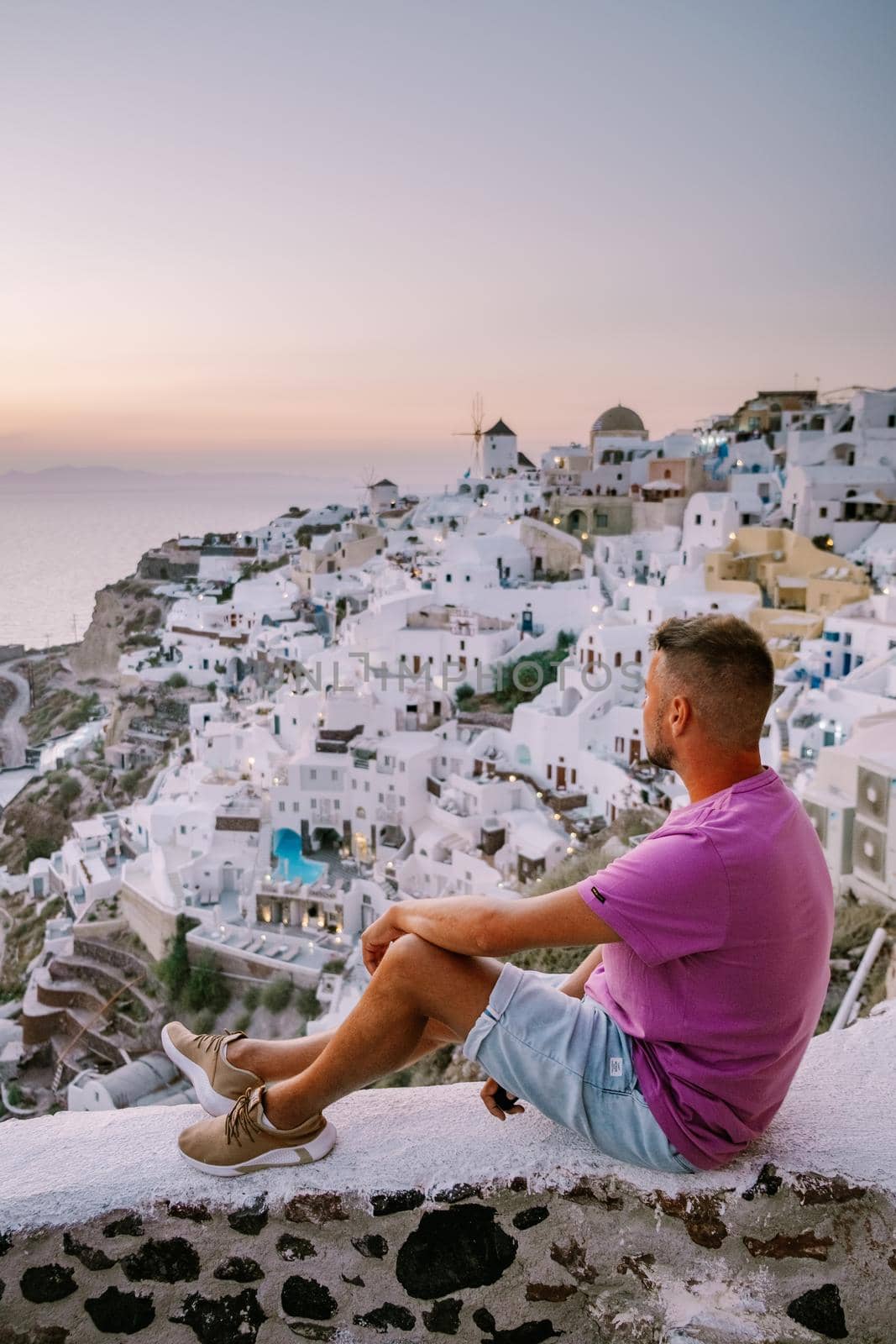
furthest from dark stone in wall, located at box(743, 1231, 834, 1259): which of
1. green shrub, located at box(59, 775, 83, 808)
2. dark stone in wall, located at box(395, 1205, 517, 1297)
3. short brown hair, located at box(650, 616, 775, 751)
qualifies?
green shrub, located at box(59, 775, 83, 808)

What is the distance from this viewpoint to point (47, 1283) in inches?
56.1

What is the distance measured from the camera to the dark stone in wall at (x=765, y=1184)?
1393 mm

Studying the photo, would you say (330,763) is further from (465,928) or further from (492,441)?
(492,441)

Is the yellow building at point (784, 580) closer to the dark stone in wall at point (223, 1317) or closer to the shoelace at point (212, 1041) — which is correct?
the shoelace at point (212, 1041)

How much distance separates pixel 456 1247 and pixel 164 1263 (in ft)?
1.47

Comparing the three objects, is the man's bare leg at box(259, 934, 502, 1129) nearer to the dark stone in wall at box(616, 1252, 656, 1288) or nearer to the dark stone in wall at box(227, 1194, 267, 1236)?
the dark stone in wall at box(227, 1194, 267, 1236)

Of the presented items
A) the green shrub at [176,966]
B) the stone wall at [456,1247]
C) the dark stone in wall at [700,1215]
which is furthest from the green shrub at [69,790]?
the dark stone in wall at [700,1215]

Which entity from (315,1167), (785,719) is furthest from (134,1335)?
(785,719)

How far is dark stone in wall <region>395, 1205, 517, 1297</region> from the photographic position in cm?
143

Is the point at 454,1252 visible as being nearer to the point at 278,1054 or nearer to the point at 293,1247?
the point at 293,1247

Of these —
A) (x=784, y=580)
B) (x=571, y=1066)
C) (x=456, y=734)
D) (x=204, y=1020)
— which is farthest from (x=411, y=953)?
(x=784, y=580)

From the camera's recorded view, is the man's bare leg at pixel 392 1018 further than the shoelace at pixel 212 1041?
No

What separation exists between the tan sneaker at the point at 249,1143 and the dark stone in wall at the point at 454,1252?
0.66ft

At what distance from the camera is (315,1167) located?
4.93 ft
